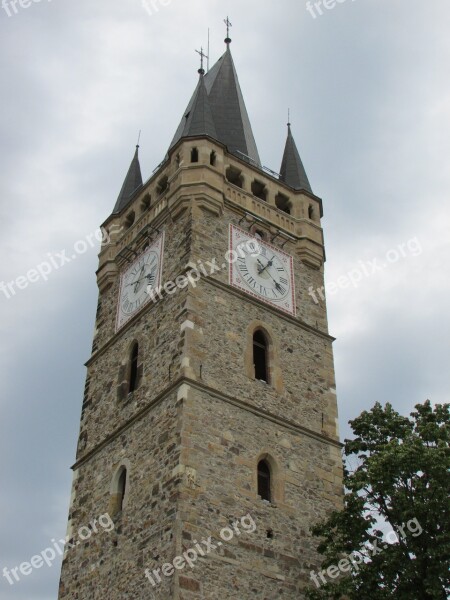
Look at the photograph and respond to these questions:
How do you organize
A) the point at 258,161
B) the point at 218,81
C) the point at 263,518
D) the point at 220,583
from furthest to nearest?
the point at 218,81 < the point at 258,161 < the point at 263,518 < the point at 220,583

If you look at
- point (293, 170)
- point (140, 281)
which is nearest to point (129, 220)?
point (140, 281)

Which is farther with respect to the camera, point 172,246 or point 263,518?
point 172,246

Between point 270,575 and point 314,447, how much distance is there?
12.3 feet

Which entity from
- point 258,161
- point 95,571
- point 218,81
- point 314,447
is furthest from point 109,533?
point 218,81

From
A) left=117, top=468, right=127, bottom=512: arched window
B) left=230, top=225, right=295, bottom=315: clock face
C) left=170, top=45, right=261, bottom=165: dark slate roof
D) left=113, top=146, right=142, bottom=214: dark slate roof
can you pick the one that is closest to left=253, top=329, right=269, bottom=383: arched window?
left=230, top=225, right=295, bottom=315: clock face

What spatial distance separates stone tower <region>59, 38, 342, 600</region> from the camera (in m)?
17.0

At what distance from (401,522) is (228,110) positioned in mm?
16837

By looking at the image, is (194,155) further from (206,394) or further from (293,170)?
(206,394)

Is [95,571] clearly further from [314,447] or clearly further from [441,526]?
[441,526]

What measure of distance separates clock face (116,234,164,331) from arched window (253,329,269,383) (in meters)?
2.89

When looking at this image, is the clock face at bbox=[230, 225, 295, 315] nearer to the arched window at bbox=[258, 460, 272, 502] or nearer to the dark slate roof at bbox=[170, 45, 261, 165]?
the dark slate roof at bbox=[170, 45, 261, 165]

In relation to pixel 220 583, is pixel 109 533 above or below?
above

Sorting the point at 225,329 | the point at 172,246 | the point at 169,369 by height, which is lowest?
the point at 169,369

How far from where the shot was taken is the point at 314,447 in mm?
20016
